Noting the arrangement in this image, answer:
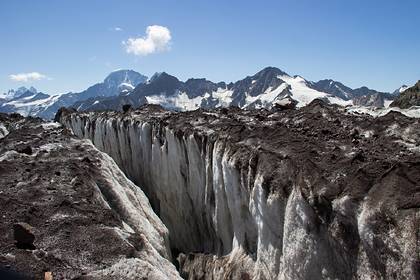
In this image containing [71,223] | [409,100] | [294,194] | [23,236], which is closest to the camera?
[23,236]

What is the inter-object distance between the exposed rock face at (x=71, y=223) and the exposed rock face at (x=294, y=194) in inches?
150

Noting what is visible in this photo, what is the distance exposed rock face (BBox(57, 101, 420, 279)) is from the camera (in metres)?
12.9

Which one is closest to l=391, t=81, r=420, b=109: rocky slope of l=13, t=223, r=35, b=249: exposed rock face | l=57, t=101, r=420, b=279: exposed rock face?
l=57, t=101, r=420, b=279: exposed rock face

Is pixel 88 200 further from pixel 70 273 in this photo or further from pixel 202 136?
pixel 202 136

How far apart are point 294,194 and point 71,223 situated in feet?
24.4

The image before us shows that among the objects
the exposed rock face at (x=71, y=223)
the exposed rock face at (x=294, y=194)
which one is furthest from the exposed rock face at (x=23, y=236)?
the exposed rock face at (x=294, y=194)

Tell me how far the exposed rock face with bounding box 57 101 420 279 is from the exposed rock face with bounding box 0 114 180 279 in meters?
3.80

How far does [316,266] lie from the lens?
583 inches

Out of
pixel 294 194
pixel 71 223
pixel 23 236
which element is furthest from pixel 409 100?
pixel 23 236

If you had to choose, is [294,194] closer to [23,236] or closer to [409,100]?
[23,236]

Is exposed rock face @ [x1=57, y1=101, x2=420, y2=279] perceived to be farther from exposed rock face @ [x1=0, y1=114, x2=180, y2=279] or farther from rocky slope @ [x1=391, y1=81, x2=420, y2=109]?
rocky slope @ [x1=391, y1=81, x2=420, y2=109]

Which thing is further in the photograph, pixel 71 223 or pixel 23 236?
pixel 71 223

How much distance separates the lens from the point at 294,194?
1652cm

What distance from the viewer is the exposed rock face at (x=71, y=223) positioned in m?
12.8
